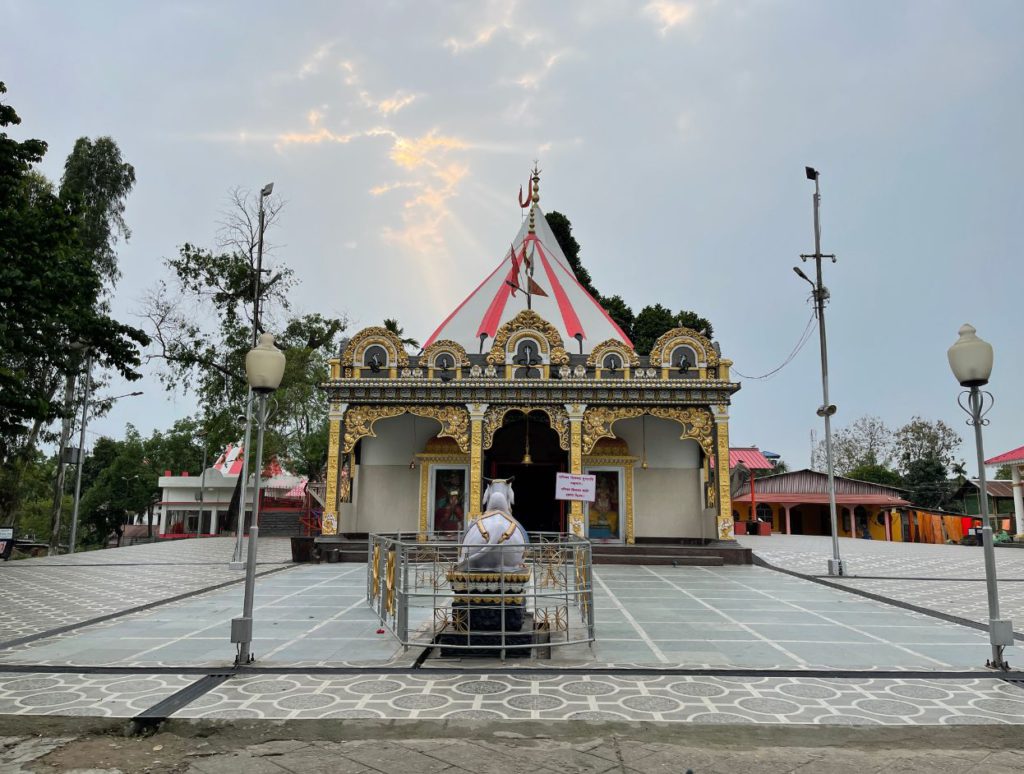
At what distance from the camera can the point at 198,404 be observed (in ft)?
90.7

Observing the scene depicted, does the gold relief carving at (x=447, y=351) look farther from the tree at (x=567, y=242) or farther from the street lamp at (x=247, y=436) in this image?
the tree at (x=567, y=242)

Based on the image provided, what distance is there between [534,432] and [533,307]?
492 cm

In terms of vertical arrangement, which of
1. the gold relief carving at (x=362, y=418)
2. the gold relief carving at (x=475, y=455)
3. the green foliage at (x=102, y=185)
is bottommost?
the gold relief carving at (x=475, y=455)

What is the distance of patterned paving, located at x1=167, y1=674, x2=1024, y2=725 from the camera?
445 centimetres

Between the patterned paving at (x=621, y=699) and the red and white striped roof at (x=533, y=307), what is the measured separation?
1637 centimetres

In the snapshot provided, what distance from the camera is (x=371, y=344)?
18.4m

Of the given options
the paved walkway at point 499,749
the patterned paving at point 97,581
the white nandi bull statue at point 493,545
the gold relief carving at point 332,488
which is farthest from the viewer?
the gold relief carving at point 332,488

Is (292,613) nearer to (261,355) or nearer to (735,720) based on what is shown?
(261,355)

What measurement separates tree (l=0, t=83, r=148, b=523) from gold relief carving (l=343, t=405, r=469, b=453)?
545 cm

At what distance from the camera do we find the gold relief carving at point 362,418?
1759 cm

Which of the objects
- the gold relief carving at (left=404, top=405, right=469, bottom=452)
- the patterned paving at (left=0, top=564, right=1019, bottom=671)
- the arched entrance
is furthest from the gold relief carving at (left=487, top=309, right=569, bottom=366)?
the patterned paving at (left=0, top=564, right=1019, bottom=671)

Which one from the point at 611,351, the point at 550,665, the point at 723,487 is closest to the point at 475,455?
the point at 611,351

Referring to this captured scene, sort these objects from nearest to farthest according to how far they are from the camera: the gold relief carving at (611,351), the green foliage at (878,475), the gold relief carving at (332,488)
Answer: the gold relief carving at (332,488), the gold relief carving at (611,351), the green foliage at (878,475)

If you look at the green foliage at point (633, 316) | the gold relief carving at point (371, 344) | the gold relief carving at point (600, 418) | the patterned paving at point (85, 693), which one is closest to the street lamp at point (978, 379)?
the patterned paving at point (85, 693)
